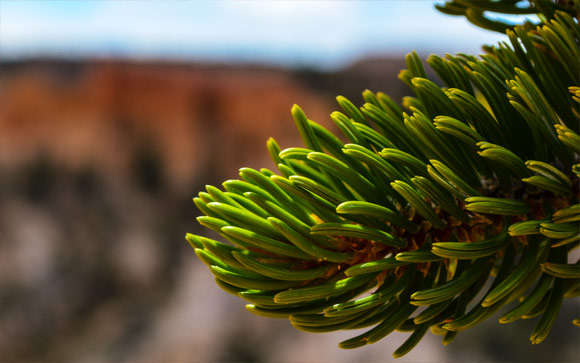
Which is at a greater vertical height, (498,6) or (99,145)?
(99,145)

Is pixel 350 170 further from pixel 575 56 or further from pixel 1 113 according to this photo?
pixel 1 113

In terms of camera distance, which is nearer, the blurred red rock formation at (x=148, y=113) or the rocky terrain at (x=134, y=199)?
the rocky terrain at (x=134, y=199)

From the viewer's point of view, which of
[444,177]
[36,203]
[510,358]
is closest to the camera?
[444,177]

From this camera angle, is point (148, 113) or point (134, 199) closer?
point (134, 199)

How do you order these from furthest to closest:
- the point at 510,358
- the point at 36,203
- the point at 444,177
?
the point at 36,203 < the point at 510,358 < the point at 444,177

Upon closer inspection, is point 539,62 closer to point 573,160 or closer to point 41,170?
point 573,160

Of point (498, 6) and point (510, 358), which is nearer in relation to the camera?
point (498, 6)

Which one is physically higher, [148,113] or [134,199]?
[148,113]

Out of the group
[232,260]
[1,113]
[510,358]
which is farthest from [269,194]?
[1,113]

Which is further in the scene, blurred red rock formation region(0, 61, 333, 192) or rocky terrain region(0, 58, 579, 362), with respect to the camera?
blurred red rock formation region(0, 61, 333, 192)

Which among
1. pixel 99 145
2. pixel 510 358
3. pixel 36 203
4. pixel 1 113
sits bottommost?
pixel 510 358
